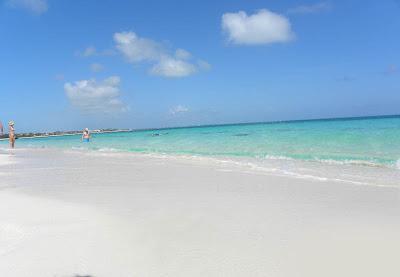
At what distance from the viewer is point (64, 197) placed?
655 cm

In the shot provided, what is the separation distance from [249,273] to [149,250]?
1162mm

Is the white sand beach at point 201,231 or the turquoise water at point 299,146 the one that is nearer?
the white sand beach at point 201,231

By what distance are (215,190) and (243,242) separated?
3.25 meters

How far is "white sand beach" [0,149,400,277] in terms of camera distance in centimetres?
338

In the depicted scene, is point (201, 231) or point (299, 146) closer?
point (201, 231)

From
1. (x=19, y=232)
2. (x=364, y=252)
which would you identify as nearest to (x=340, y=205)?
(x=364, y=252)

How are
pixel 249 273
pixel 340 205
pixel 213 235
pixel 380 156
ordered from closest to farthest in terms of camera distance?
pixel 249 273
pixel 213 235
pixel 340 205
pixel 380 156

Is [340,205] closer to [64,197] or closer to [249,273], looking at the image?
[249,273]

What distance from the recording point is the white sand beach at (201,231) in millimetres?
3379

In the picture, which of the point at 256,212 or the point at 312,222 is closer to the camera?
the point at 312,222

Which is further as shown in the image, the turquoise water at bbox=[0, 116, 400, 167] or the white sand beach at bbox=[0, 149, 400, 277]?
the turquoise water at bbox=[0, 116, 400, 167]

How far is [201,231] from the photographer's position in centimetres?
439

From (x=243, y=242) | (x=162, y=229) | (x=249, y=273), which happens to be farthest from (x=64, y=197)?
(x=249, y=273)

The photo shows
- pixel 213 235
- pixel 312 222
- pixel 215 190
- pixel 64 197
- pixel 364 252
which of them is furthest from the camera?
pixel 215 190
